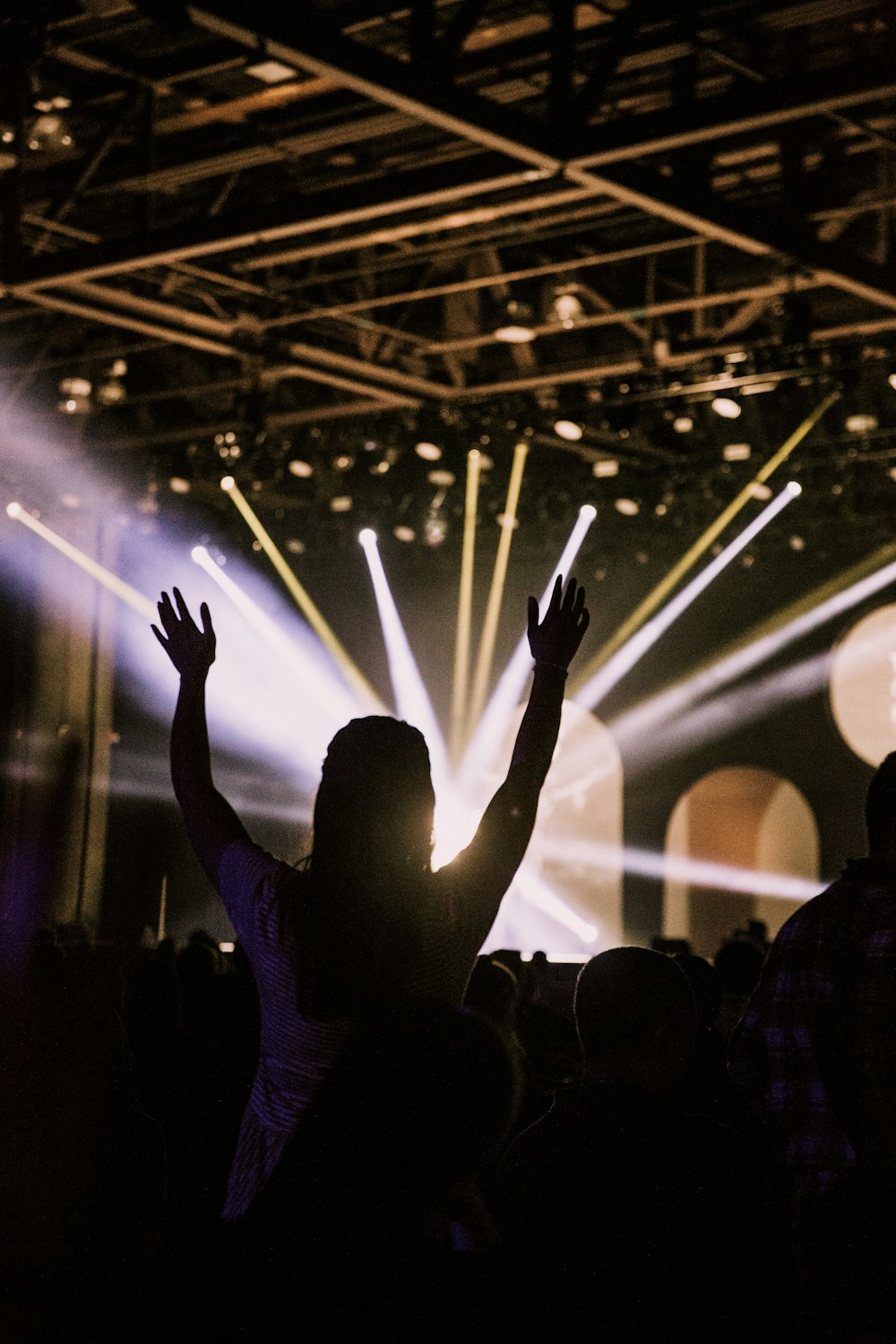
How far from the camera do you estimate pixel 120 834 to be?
591 inches

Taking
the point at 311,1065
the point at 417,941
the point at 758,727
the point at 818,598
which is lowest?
the point at 311,1065

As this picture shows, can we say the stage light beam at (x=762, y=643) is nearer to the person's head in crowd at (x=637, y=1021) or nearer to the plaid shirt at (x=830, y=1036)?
the plaid shirt at (x=830, y=1036)

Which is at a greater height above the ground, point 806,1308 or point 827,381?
point 827,381

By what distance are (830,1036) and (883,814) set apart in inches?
13.6

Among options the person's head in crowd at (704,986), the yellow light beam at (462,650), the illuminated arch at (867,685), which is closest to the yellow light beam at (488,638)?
the yellow light beam at (462,650)

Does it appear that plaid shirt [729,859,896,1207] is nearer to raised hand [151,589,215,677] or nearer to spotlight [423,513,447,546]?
raised hand [151,589,215,677]

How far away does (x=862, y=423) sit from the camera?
1114 centimetres

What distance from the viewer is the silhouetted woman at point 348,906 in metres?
1.78

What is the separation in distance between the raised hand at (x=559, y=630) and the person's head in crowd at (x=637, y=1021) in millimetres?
420

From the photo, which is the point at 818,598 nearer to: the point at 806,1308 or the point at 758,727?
the point at 758,727

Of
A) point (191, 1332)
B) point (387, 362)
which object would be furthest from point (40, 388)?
point (191, 1332)

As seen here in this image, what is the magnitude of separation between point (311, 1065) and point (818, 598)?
505 inches

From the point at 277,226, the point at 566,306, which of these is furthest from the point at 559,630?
the point at 566,306

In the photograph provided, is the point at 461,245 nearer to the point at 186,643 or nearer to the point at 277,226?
the point at 277,226
